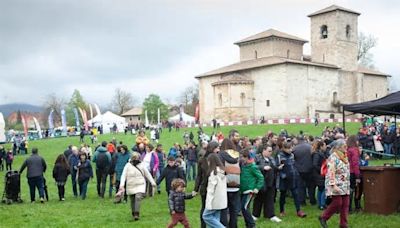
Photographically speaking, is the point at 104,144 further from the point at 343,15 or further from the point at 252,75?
the point at 343,15

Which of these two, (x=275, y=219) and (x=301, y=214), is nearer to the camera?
(x=275, y=219)

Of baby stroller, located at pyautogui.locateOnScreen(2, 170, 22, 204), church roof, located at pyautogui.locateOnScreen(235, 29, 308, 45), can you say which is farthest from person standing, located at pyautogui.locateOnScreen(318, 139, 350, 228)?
church roof, located at pyautogui.locateOnScreen(235, 29, 308, 45)

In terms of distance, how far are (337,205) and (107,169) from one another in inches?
319

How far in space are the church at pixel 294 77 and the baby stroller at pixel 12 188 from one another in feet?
157

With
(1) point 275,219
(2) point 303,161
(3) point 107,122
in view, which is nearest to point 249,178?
(1) point 275,219

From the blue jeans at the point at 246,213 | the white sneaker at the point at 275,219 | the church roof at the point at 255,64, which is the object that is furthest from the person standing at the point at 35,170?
the church roof at the point at 255,64

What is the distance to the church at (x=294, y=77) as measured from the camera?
60562mm

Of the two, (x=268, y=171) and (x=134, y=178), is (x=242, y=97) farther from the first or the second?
(x=268, y=171)

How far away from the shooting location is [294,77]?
6044 cm

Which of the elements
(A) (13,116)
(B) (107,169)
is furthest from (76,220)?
(A) (13,116)

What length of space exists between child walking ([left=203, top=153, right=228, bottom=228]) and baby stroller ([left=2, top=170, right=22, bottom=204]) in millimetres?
8332

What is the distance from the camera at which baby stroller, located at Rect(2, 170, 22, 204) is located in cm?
1412

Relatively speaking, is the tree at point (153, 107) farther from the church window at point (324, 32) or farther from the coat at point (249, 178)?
the coat at point (249, 178)

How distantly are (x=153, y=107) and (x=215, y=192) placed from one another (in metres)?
85.3
